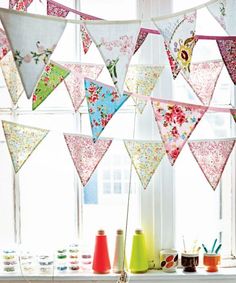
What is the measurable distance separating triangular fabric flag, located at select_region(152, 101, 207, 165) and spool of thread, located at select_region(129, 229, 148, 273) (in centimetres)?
39

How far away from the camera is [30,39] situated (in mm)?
1266

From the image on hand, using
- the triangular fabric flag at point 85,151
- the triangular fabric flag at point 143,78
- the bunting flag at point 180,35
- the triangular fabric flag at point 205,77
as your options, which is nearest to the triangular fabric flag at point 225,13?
the bunting flag at point 180,35

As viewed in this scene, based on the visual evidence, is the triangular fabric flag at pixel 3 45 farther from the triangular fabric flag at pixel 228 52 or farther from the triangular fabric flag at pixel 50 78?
the triangular fabric flag at pixel 228 52

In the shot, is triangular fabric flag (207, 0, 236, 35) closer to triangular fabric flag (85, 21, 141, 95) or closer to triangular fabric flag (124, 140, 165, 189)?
triangular fabric flag (85, 21, 141, 95)

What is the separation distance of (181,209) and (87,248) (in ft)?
1.37

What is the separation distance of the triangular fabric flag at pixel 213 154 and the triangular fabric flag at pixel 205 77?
0.51 ft

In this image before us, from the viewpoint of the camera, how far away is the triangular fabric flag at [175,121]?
1.62 m

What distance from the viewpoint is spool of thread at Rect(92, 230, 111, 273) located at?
6.13ft

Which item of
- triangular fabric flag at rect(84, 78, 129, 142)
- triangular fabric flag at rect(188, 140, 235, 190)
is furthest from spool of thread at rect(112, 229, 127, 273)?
triangular fabric flag at rect(84, 78, 129, 142)

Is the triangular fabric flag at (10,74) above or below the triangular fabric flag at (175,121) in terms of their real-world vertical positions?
above

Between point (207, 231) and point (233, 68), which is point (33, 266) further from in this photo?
point (233, 68)

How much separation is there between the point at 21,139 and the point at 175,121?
21.0 inches

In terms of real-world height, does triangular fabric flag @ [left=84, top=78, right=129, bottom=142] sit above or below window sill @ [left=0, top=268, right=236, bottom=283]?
above

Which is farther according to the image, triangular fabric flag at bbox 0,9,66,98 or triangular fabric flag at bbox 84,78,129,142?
triangular fabric flag at bbox 84,78,129,142
